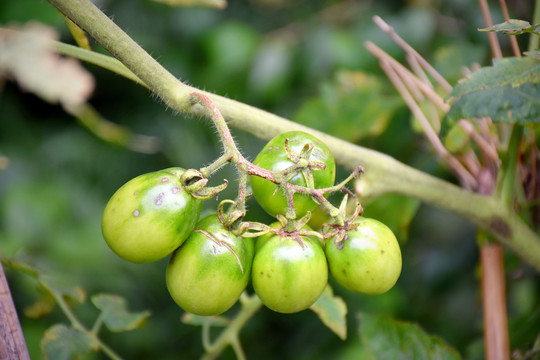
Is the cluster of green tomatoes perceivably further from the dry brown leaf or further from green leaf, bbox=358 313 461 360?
the dry brown leaf

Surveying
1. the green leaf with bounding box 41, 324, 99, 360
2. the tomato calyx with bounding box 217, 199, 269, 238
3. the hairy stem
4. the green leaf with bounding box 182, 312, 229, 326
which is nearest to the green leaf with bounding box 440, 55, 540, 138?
the hairy stem

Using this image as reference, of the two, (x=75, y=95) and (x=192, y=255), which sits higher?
(x=192, y=255)

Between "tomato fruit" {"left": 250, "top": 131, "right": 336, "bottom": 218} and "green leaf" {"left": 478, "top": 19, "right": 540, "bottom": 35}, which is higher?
"green leaf" {"left": 478, "top": 19, "right": 540, "bottom": 35}

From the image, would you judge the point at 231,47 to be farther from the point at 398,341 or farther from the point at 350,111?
the point at 398,341

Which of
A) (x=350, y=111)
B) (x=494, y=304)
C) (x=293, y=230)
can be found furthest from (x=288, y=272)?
(x=350, y=111)

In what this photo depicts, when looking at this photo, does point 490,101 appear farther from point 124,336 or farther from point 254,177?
point 124,336

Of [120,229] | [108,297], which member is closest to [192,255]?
[120,229]

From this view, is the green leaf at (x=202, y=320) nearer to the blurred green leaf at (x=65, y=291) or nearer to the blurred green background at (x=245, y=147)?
the blurred green leaf at (x=65, y=291)

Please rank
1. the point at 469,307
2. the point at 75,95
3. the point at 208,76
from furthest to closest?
the point at 208,76
the point at 469,307
the point at 75,95
